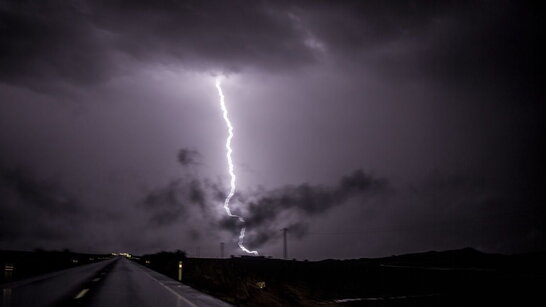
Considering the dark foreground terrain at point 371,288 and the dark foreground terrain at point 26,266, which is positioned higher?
the dark foreground terrain at point 26,266

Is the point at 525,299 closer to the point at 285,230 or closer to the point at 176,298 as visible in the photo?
the point at 176,298

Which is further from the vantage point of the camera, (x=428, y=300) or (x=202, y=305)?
(x=428, y=300)

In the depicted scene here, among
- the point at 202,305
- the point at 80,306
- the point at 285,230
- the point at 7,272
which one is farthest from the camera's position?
the point at 285,230

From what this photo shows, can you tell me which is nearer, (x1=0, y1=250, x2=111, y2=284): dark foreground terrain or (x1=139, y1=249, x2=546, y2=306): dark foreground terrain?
(x1=139, y1=249, x2=546, y2=306): dark foreground terrain

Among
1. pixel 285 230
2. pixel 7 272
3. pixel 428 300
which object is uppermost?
pixel 285 230

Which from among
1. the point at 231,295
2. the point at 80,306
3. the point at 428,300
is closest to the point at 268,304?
the point at 231,295

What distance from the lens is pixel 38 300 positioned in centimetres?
1252

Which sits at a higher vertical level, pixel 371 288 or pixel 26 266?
pixel 26 266

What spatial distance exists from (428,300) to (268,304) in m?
18.1

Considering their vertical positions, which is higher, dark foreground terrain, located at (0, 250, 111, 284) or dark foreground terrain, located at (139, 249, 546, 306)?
dark foreground terrain, located at (0, 250, 111, 284)

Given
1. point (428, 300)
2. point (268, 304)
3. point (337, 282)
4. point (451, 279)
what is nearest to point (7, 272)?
point (268, 304)

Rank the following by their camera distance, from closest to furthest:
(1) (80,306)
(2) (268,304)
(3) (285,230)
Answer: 1. (1) (80,306)
2. (2) (268,304)
3. (3) (285,230)

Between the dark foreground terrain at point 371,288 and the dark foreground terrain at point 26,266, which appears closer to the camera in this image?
the dark foreground terrain at point 371,288

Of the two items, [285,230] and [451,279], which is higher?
[285,230]
